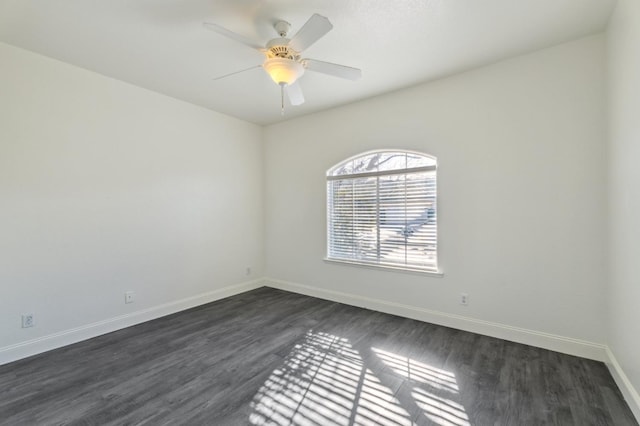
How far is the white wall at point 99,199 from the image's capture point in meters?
2.69

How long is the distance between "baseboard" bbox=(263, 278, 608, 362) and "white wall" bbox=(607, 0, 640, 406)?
0.83ft

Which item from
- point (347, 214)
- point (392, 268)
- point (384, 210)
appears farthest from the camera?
point (347, 214)

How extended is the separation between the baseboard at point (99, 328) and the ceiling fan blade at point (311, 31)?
347 centimetres

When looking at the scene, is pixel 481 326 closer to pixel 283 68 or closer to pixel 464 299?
pixel 464 299

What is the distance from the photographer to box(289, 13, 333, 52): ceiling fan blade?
187cm

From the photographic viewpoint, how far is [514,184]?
290cm

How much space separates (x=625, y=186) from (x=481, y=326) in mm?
1798

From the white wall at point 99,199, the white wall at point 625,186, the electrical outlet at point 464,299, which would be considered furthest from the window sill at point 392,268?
the white wall at point 99,199

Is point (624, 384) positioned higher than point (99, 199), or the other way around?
point (99, 199)

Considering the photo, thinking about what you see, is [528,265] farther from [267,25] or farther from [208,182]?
[208,182]

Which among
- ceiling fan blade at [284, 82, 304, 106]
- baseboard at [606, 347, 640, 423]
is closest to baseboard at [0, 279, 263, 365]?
ceiling fan blade at [284, 82, 304, 106]

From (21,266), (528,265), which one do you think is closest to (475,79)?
(528,265)

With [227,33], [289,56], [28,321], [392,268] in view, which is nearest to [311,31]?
[289,56]

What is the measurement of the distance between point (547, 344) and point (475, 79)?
2761 millimetres
